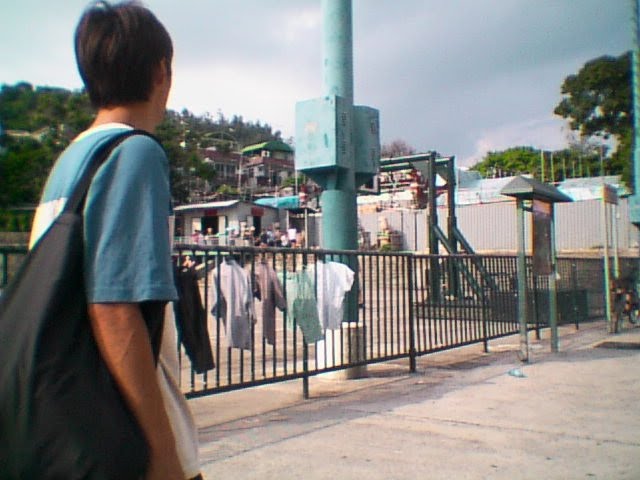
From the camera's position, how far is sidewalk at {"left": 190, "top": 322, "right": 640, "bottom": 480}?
4316mm

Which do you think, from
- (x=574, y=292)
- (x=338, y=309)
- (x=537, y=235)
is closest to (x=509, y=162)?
(x=574, y=292)

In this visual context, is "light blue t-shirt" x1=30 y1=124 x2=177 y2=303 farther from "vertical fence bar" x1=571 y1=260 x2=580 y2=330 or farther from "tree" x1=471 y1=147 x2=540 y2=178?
"tree" x1=471 y1=147 x2=540 y2=178

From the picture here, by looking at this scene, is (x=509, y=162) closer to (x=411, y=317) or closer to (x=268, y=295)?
(x=411, y=317)

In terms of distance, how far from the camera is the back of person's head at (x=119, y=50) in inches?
57.4

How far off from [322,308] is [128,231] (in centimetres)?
542

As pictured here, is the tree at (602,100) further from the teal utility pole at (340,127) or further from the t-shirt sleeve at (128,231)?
the t-shirt sleeve at (128,231)

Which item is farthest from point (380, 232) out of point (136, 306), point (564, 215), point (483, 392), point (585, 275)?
point (136, 306)

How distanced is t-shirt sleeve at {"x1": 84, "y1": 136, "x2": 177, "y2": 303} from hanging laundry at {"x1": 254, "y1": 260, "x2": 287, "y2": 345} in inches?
177

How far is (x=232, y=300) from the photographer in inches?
215

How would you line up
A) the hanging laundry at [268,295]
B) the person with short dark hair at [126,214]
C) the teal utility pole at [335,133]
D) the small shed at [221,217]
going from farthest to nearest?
the small shed at [221,217] → the teal utility pole at [335,133] → the hanging laundry at [268,295] → the person with short dark hair at [126,214]

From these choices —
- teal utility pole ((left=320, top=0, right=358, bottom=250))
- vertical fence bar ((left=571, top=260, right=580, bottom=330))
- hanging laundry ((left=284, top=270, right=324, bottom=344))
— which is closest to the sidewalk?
hanging laundry ((left=284, top=270, right=324, bottom=344))

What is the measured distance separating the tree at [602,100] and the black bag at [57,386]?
40757mm

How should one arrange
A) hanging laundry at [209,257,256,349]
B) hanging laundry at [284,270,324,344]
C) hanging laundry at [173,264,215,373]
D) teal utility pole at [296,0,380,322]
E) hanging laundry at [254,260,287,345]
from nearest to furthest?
hanging laundry at [173,264,215,373]
hanging laundry at [209,257,256,349]
hanging laundry at [254,260,287,345]
hanging laundry at [284,270,324,344]
teal utility pole at [296,0,380,322]

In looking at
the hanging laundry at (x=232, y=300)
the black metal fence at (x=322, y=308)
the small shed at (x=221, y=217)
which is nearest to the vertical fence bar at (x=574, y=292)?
the black metal fence at (x=322, y=308)
